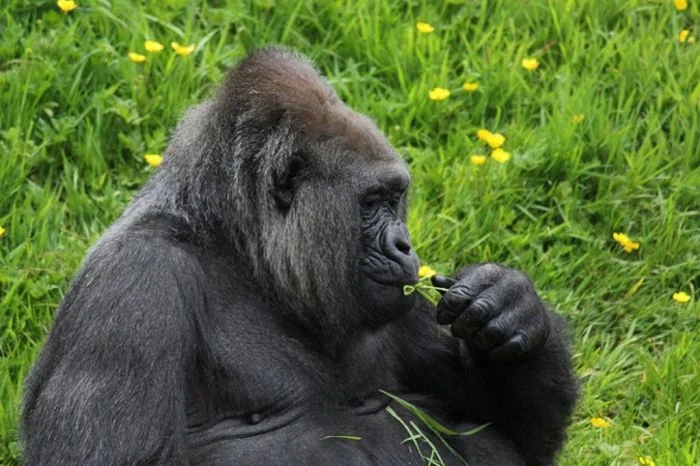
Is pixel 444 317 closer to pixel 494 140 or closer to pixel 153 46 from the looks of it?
pixel 494 140

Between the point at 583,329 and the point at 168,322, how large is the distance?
2.93 m

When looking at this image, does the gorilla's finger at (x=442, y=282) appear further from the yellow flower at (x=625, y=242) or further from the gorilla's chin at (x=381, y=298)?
the yellow flower at (x=625, y=242)

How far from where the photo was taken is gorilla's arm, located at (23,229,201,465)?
4816 millimetres

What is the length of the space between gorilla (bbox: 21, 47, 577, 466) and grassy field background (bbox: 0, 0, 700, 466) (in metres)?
1.39

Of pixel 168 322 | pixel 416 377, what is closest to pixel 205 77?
pixel 416 377

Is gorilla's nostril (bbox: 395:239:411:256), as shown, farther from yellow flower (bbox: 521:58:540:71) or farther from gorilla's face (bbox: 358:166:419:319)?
yellow flower (bbox: 521:58:540:71)

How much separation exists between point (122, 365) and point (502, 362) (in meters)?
1.56

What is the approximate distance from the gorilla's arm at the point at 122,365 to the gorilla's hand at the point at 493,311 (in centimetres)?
95

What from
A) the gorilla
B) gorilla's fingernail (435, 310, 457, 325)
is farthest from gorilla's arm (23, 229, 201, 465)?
gorilla's fingernail (435, 310, 457, 325)

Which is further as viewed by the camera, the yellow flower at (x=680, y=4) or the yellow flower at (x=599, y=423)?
the yellow flower at (x=680, y=4)

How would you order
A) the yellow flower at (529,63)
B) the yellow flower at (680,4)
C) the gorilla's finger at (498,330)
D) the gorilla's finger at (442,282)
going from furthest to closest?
the yellow flower at (680,4) → the yellow flower at (529,63) → the gorilla's finger at (442,282) → the gorilla's finger at (498,330)

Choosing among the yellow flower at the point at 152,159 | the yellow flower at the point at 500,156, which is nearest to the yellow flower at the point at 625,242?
the yellow flower at the point at 500,156

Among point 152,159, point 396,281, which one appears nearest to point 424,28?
point 152,159

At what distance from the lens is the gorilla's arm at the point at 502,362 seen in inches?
214
